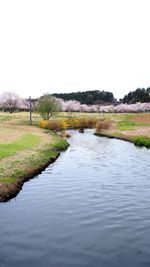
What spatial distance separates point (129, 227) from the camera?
22.1m

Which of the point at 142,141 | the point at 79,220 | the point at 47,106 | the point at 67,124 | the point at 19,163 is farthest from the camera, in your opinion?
the point at 47,106

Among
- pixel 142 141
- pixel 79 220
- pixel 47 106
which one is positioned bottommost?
pixel 79 220

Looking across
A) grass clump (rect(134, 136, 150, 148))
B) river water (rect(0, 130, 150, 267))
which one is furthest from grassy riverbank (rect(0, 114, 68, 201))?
grass clump (rect(134, 136, 150, 148))

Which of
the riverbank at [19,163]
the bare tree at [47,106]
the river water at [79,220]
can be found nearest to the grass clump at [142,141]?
the riverbank at [19,163]

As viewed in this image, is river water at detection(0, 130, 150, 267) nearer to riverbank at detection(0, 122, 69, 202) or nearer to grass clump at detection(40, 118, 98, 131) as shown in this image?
riverbank at detection(0, 122, 69, 202)

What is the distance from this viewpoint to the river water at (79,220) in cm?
1800

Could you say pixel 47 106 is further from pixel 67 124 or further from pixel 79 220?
pixel 79 220

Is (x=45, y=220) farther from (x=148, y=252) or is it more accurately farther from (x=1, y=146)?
(x=1, y=146)

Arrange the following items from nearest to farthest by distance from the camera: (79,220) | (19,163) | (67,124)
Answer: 1. (79,220)
2. (19,163)
3. (67,124)

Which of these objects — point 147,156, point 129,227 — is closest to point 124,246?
point 129,227

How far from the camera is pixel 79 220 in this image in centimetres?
2344

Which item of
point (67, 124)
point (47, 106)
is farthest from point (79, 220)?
point (47, 106)

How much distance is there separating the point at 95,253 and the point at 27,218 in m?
6.70

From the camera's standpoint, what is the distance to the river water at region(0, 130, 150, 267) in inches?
709
